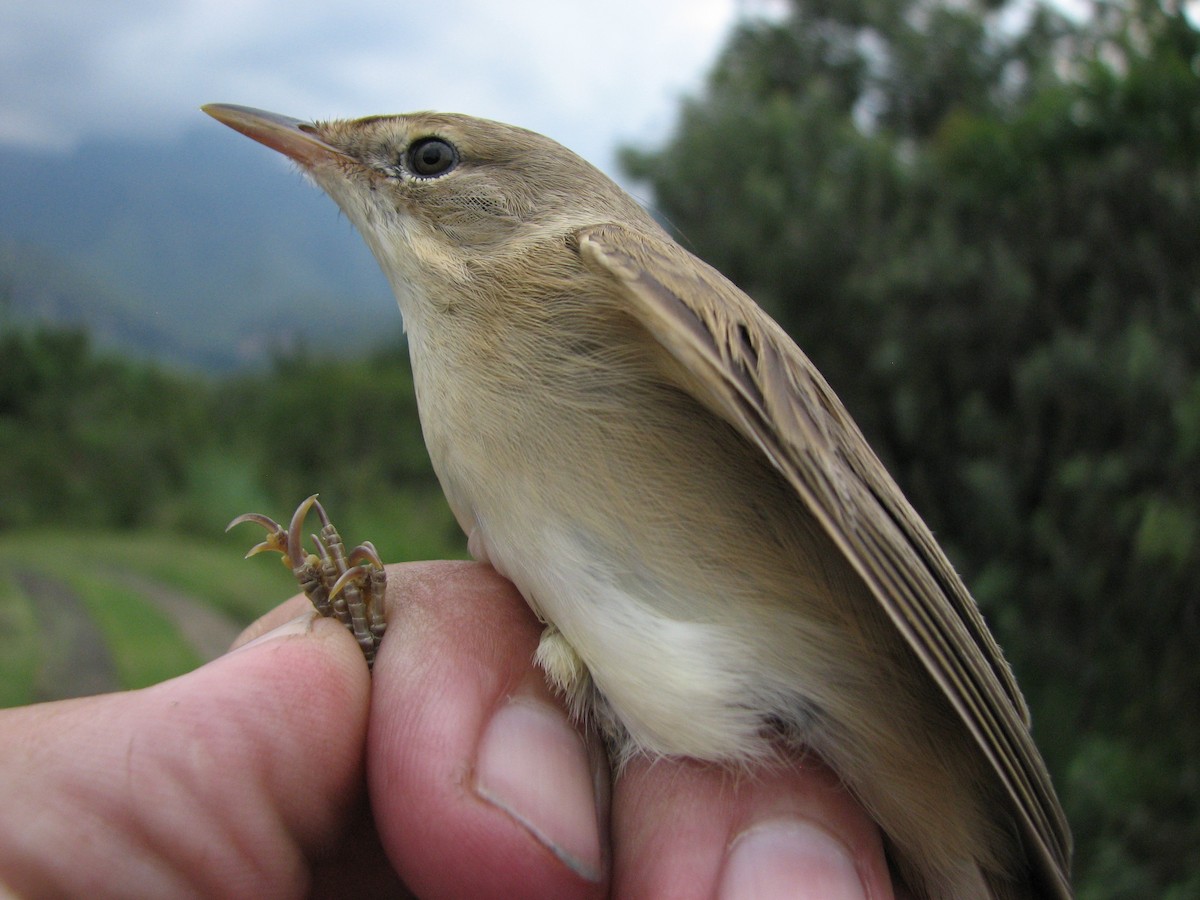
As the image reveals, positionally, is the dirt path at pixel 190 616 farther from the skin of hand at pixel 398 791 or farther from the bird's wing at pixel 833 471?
the bird's wing at pixel 833 471

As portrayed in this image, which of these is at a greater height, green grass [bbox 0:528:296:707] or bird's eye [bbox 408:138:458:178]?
bird's eye [bbox 408:138:458:178]

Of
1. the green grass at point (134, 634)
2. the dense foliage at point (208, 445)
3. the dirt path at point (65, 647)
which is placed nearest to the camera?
the dirt path at point (65, 647)

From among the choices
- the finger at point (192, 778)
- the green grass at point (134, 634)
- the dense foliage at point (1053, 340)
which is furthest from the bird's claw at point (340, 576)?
the dense foliage at point (1053, 340)

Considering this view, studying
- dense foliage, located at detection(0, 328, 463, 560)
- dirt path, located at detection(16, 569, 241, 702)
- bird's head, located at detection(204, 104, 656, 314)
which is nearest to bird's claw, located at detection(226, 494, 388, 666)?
bird's head, located at detection(204, 104, 656, 314)

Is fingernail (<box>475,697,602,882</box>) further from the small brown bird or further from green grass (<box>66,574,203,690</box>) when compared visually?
green grass (<box>66,574,203,690</box>)

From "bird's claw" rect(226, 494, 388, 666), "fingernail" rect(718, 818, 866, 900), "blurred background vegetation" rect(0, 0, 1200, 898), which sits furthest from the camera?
"blurred background vegetation" rect(0, 0, 1200, 898)

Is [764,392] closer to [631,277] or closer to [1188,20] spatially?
[631,277]

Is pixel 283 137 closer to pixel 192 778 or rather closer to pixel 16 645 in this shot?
pixel 192 778

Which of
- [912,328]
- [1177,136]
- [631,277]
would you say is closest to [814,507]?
[631,277]
